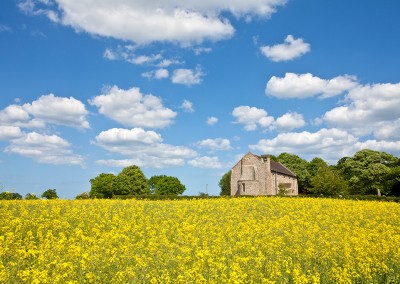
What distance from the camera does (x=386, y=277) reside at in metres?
10.6

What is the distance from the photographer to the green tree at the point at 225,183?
10794 centimetres

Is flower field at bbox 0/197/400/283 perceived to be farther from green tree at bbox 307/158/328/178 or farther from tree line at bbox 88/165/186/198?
green tree at bbox 307/158/328/178

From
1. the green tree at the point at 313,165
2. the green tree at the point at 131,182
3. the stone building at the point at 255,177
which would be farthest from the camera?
the green tree at the point at 313,165

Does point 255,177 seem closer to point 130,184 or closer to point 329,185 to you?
point 329,185

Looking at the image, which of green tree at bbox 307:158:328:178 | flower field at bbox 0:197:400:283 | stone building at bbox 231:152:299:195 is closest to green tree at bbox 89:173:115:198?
stone building at bbox 231:152:299:195

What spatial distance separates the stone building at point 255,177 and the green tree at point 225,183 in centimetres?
3125

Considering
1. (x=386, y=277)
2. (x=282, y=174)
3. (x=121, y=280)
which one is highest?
(x=282, y=174)

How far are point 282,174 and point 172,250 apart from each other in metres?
74.0

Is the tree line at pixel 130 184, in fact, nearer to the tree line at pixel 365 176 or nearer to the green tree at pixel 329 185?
the tree line at pixel 365 176

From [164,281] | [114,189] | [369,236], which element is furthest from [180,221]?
[114,189]

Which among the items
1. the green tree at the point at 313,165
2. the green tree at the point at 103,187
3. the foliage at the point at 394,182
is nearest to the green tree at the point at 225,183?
the green tree at the point at 313,165

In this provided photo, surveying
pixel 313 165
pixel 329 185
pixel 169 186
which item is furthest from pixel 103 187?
pixel 329 185

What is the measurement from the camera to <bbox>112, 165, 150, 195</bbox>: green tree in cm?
8419

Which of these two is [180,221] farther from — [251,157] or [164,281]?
[251,157]
